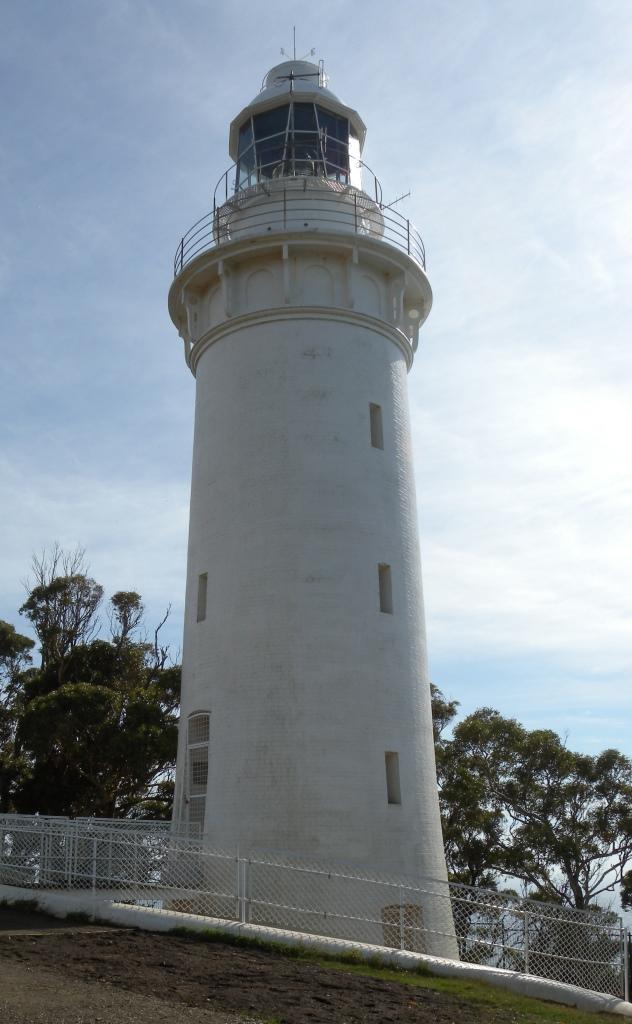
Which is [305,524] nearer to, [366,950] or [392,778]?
[392,778]

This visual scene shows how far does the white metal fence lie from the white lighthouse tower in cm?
55

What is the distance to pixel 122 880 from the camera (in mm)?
14164

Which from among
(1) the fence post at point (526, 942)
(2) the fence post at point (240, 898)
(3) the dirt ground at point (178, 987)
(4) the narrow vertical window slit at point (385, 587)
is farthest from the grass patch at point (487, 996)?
(4) the narrow vertical window slit at point (385, 587)

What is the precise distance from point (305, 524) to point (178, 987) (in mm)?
9958

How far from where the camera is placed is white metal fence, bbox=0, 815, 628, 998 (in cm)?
1434

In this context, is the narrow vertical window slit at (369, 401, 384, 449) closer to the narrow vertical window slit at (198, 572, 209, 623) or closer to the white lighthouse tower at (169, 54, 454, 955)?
the white lighthouse tower at (169, 54, 454, 955)

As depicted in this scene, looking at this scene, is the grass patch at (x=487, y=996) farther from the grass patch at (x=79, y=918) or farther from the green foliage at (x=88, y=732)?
the green foliage at (x=88, y=732)

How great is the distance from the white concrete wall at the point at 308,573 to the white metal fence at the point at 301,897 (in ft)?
1.82

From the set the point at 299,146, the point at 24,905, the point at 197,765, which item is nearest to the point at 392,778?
the point at 197,765

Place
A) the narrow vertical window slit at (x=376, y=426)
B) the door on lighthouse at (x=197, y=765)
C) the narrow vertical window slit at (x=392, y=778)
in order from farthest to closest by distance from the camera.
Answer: the narrow vertical window slit at (x=376, y=426) < the door on lighthouse at (x=197, y=765) < the narrow vertical window slit at (x=392, y=778)

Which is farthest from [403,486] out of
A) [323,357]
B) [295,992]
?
[295,992]

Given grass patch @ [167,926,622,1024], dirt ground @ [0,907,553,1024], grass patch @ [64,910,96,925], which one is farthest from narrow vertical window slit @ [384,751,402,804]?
grass patch @ [64,910,96,925]

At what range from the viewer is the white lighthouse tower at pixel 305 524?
54.8ft

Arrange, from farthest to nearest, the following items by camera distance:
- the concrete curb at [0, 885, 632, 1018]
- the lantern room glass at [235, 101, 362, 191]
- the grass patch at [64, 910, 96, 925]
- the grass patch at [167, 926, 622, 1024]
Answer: the lantern room glass at [235, 101, 362, 191], the grass patch at [64, 910, 96, 925], the concrete curb at [0, 885, 632, 1018], the grass patch at [167, 926, 622, 1024]
